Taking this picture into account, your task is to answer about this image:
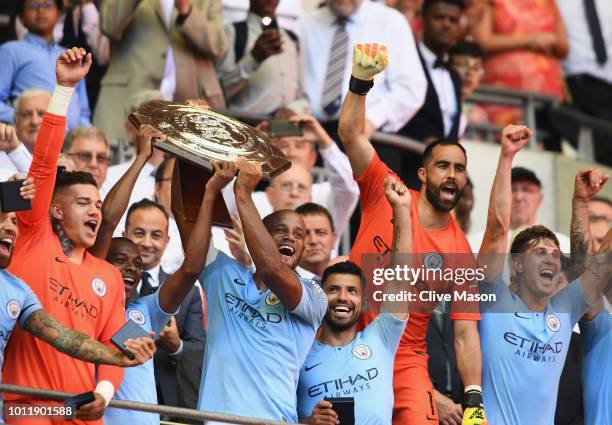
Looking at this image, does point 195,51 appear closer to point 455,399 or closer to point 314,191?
point 314,191

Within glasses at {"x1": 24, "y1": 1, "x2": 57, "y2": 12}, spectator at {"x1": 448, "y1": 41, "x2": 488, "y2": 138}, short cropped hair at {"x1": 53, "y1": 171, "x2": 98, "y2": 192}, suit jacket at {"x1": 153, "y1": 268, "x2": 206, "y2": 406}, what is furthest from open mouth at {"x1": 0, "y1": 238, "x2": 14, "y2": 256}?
spectator at {"x1": 448, "y1": 41, "x2": 488, "y2": 138}

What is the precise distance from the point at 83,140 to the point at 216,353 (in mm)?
2627

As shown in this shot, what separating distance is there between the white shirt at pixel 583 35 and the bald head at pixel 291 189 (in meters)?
4.26

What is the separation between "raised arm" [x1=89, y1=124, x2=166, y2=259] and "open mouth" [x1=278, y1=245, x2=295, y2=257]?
869 millimetres

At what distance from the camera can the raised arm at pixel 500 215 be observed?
10.2 meters

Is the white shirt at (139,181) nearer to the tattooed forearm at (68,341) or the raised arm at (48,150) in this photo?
the raised arm at (48,150)

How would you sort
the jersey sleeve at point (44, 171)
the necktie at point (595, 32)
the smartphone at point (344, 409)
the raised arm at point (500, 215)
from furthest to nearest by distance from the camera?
the necktie at point (595, 32) < the raised arm at point (500, 215) < the smartphone at point (344, 409) < the jersey sleeve at point (44, 171)

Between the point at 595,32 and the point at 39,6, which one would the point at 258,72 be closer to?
the point at 39,6

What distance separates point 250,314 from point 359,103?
4.87 feet

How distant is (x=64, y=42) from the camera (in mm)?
13203

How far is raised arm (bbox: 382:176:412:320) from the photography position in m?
9.76

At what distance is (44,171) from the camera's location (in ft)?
29.7

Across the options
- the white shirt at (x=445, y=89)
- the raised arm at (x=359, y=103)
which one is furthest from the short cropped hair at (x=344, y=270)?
the white shirt at (x=445, y=89)

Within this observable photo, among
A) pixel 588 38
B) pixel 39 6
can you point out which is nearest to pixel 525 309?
pixel 39 6
